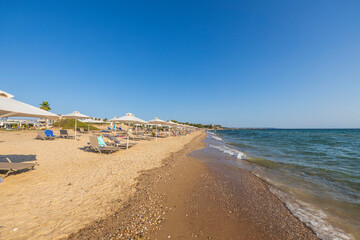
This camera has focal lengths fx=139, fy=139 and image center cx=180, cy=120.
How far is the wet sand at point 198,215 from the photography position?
8.19 feet

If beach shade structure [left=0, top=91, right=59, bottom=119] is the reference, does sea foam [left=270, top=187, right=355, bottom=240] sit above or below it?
A: below

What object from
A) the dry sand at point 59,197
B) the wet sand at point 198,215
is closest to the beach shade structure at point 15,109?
the dry sand at point 59,197

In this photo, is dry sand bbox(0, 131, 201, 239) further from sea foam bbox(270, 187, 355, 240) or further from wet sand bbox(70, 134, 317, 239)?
sea foam bbox(270, 187, 355, 240)

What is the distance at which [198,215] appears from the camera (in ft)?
10.0

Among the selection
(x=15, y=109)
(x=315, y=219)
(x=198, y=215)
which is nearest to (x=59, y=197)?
(x=15, y=109)

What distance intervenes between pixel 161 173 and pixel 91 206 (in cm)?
264

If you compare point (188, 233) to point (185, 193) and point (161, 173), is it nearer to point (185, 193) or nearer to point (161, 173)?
point (185, 193)

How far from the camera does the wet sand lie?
2496 mm

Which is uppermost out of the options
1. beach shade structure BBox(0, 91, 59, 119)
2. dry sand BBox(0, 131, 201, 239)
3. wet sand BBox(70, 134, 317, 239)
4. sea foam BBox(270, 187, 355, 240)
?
beach shade structure BBox(0, 91, 59, 119)

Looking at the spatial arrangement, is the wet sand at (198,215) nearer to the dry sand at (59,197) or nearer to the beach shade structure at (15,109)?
the dry sand at (59,197)

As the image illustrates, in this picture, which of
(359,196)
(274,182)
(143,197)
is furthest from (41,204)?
(359,196)

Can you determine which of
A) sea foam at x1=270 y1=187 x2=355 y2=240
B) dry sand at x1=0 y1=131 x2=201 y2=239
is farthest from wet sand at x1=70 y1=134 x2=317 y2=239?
dry sand at x1=0 y1=131 x2=201 y2=239

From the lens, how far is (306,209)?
3.69 metres

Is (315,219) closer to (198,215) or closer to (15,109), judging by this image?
(198,215)
